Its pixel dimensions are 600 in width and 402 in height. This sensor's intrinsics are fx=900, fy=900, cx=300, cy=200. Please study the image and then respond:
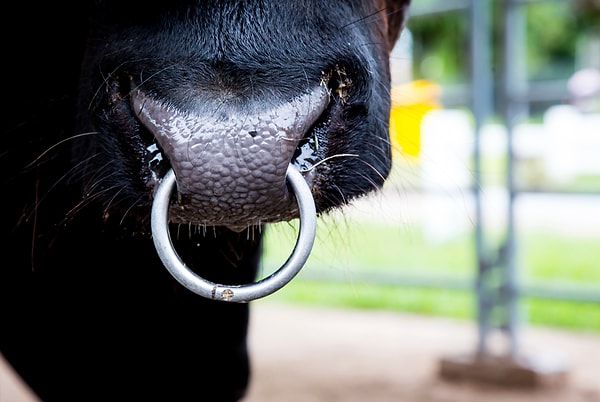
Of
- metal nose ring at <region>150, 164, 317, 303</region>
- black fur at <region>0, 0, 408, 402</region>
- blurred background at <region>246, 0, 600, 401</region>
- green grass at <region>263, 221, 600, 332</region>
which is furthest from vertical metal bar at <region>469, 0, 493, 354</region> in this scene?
metal nose ring at <region>150, 164, 317, 303</region>

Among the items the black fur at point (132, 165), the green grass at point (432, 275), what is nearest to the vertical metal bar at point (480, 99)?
the green grass at point (432, 275)

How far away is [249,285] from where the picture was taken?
1.33m

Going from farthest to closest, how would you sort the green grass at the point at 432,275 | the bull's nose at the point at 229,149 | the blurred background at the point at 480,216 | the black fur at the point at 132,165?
1. the green grass at the point at 432,275
2. the blurred background at the point at 480,216
3. the black fur at the point at 132,165
4. the bull's nose at the point at 229,149

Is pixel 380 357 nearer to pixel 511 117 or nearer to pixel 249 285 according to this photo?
pixel 511 117

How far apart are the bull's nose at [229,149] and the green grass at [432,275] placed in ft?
10.5

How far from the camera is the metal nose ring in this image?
4.32 feet

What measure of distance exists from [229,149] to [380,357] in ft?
12.2

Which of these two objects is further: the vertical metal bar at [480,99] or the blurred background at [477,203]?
the vertical metal bar at [480,99]

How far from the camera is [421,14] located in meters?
5.08

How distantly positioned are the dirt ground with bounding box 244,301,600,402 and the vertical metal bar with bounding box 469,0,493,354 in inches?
10.2

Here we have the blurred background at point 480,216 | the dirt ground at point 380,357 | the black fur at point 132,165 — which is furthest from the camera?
the dirt ground at point 380,357

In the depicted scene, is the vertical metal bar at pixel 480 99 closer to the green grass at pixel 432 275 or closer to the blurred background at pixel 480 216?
the blurred background at pixel 480 216

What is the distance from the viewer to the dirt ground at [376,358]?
418 centimetres

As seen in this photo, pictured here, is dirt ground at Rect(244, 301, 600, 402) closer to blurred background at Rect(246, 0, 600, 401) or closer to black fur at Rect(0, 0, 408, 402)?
blurred background at Rect(246, 0, 600, 401)
